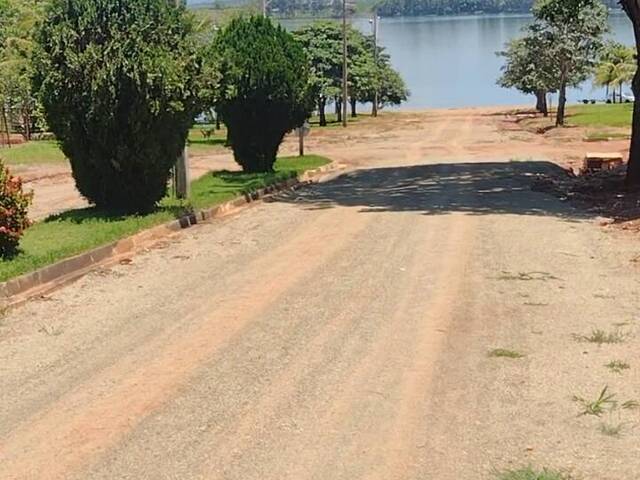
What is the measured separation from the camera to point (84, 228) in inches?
493

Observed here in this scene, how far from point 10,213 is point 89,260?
3.98 ft

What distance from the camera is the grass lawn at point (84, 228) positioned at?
1013cm

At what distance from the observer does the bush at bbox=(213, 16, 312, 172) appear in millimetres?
22500

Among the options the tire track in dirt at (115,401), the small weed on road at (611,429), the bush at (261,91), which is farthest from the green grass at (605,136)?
the small weed on road at (611,429)

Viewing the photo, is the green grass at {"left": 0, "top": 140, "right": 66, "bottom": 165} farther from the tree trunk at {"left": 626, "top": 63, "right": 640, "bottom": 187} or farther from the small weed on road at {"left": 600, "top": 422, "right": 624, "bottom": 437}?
the small weed on road at {"left": 600, "top": 422, "right": 624, "bottom": 437}

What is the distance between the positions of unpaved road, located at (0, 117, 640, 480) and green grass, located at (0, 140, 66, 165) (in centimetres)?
1828

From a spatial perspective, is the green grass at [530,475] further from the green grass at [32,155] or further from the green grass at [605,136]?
the green grass at [605,136]

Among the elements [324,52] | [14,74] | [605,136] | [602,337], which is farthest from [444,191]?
[324,52]

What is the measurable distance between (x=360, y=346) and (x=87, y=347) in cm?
210

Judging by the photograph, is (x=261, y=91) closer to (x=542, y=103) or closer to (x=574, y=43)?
(x=574, y=43)

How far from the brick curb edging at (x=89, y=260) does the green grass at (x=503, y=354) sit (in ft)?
14.8

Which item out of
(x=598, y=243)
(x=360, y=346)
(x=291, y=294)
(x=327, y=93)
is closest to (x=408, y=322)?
(x=360, y=346)

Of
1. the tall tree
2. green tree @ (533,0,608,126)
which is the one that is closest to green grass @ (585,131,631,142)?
green tree @ (533,0,608,126)

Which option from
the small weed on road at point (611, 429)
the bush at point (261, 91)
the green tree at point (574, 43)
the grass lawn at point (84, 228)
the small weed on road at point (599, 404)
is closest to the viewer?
the small weed on road at point (611, 429)
